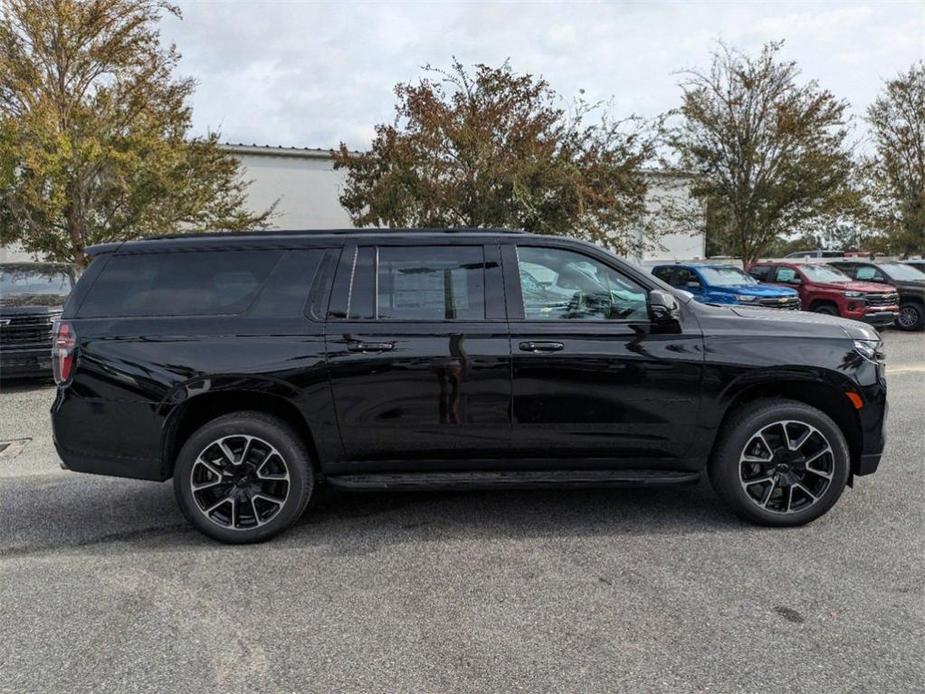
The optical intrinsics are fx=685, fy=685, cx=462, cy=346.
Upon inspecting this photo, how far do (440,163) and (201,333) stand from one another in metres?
10.6

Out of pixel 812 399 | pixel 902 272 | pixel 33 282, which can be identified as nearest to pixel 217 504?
pixel 812 399

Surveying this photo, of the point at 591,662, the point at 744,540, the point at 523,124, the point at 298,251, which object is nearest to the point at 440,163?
the point at 523,124

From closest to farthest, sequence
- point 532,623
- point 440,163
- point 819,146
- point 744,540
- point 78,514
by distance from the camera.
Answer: point 532,623, point 744,540, point 78,514, point 440,163, point 819,146

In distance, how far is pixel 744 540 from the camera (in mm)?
4004

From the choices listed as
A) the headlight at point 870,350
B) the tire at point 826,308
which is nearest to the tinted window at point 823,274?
the tire at point 826,308

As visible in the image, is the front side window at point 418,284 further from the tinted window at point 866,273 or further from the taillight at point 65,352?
the tinted window at point 866,273

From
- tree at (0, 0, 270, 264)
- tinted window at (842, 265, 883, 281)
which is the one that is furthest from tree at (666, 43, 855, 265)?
tree at (0, 0, 270, 264)

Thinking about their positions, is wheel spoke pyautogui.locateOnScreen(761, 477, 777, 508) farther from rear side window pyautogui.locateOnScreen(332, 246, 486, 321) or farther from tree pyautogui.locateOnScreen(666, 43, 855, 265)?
tree pyautogui.locateOnScreen(666, 43, 855, 265)

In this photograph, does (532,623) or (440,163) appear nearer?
(532,623)

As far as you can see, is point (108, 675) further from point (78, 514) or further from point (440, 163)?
point (440, 163)

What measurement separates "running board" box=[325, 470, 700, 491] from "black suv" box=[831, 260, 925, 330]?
14.6m

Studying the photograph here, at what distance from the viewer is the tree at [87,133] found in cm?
1152

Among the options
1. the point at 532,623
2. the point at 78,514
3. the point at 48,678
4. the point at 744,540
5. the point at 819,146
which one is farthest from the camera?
the point at 819,146

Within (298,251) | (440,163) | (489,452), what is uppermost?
(440,163)
